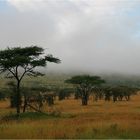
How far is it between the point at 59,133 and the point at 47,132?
0.64 meters

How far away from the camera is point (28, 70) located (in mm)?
44469

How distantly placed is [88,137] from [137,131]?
295 centimetres

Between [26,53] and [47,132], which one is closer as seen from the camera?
[47,132]

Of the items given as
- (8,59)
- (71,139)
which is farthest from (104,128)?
(8,59)

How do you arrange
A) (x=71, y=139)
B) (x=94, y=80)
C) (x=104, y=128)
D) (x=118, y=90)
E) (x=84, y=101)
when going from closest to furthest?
(x=71, y=139) < (x=104, y=128) < (x=84, y=101) < (x=94, y=80) < (x=118, y=90)

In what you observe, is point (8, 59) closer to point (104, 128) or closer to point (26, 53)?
point (26, 53)

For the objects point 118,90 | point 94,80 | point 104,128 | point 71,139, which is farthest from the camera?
point 118,90

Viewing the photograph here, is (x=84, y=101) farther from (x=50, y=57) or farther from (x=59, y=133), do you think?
(x=59, y=133)

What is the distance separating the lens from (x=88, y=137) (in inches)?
814

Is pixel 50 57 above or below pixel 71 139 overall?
above

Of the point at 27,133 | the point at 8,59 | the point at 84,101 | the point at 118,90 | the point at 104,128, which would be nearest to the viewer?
the point at 27,133

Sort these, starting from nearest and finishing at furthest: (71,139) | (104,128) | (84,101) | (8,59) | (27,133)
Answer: (71,139), (27,133), (104,128), (8,59), (84,101)

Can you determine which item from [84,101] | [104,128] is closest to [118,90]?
[84,101]

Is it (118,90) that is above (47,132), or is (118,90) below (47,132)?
above
